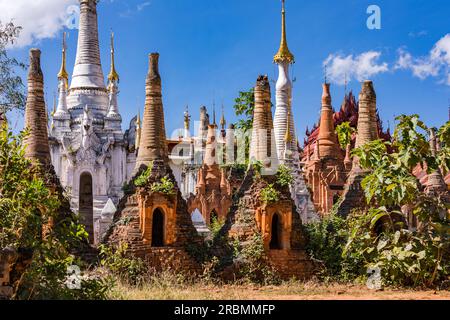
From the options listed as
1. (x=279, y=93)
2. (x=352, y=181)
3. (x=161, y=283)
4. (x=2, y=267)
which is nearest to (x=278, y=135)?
(x=279, y=93)

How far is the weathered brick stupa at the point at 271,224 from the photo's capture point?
56.2 feet

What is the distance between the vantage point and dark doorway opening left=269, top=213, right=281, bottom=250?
17531 mm

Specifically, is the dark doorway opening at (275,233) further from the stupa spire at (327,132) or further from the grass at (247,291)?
the stupa spire at (327,132)

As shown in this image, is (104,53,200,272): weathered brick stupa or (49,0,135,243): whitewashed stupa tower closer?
(104,53,200,272): weathered brick stupa

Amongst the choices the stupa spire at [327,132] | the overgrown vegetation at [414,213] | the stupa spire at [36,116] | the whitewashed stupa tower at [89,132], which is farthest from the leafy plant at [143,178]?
the stupa spire at [327,132]

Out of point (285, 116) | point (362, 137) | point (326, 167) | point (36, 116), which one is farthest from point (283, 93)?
point (36, 116)

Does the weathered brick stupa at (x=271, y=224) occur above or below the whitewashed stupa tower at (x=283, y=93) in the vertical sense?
below

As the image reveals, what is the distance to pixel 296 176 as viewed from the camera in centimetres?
2948

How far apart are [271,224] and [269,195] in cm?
71

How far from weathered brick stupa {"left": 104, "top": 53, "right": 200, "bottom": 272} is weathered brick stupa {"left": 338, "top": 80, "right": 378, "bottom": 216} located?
13.7 feet

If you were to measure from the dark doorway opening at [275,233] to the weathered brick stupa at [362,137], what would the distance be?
A: 6.36 ft

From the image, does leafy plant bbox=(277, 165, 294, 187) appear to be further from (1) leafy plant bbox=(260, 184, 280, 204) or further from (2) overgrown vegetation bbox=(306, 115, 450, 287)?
(2) overgrown vegetation bbox=(306, 115, 450, 287)

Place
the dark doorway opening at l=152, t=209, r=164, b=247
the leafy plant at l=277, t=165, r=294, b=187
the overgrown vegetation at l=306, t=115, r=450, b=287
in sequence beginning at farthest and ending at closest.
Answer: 1. the leafy plant at l=277, t=165, r=294, b=187
2. the dark doorway opening at l=152, t=209, r=164, b=247
3. the overgrown vegetation at l=306, t=115, r=450, b=287

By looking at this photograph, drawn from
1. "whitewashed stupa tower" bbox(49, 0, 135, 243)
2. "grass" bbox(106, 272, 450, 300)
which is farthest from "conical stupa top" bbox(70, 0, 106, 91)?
"grass" bbox(106, 272, 450, 300)
